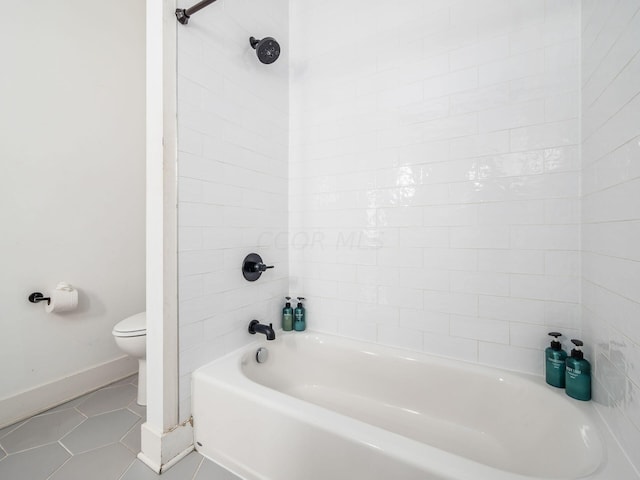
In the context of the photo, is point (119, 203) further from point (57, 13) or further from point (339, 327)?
point (339, 327)

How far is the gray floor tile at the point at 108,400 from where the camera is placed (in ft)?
5.16

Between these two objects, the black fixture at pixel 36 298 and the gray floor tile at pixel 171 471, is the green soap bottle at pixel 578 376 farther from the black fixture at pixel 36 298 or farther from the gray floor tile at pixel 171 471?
the black fixture at pixel 36 298

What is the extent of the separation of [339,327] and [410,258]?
0.63 meters

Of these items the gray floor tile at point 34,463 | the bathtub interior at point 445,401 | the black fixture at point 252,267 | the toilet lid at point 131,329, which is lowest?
the gray floor tile at point 34,463

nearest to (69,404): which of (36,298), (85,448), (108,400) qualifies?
(108,400)

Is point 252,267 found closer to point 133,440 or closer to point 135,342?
point 135,342

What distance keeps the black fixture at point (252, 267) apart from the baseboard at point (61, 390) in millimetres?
A: 1319

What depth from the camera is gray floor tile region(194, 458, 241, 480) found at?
43.6 inches

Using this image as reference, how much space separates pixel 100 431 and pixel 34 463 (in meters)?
0.24

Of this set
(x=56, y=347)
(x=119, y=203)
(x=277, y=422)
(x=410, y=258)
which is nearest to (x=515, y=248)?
(x=410, y=258)

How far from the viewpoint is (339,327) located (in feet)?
5.55

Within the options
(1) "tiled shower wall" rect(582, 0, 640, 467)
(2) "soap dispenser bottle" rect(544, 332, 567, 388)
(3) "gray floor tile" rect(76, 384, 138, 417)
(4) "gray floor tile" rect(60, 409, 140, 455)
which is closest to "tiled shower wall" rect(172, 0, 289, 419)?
(4) "gray floor tile" rect(60, 409, 140, 455)

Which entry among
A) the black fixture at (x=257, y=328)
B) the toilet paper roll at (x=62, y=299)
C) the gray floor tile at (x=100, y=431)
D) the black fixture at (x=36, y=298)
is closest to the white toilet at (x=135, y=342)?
the gray floor tile at (x=100, y=431)

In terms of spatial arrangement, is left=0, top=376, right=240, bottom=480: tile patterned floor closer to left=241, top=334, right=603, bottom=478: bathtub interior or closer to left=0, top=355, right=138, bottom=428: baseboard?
left=0, top=355, right=138, bottom=428: baseboard
